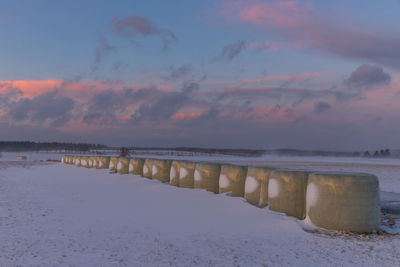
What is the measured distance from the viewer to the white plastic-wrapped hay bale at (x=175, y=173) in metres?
15.6

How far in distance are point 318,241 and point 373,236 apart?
1.44 metres

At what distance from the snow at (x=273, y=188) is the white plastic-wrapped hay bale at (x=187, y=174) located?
492 centimetres

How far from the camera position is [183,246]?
678 centimetres

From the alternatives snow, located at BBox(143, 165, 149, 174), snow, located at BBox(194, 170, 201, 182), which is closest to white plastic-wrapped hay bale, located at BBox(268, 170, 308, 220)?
snow, located at BBox(194, 170, 201, 182)

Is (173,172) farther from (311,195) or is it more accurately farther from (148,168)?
(311,195)

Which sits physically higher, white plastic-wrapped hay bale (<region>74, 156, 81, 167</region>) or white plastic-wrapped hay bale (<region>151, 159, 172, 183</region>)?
white plastic-wrapped hay bale (<region>151, 159, 172, 183</region>)

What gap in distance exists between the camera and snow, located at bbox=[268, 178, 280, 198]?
9656mm

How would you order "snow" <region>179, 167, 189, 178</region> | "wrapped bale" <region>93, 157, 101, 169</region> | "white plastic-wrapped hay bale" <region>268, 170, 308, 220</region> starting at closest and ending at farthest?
"white plastic-wrapped hay bale" <region>268, 170, 308, 220</region>
"snow" <region>179, 167, 189, 178</region>
"wrapped bale" <region>93, 157, 101, 169</region>

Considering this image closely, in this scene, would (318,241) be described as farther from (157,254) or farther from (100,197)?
(100,197)

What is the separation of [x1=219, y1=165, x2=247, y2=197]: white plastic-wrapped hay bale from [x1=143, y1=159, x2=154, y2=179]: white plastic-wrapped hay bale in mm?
6702

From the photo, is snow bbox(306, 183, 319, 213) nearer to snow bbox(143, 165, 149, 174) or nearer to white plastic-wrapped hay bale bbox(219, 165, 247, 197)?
white plastic-wrapped hay bale bbox(219, 165, 247, 197)

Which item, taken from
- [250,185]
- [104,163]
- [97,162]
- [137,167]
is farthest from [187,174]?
[97,162]

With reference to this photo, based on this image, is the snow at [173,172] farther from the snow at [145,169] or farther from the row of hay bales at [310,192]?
the snow at [145,169]

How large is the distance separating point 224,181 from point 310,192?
4.05 metres
